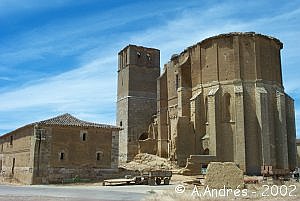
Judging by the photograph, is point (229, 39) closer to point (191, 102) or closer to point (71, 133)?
point (191, 102)

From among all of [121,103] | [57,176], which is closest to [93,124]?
[57,176]

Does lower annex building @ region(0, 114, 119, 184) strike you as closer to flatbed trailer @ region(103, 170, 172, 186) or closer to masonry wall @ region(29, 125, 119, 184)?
masonry wall @ region(29, 125, 119, 184)

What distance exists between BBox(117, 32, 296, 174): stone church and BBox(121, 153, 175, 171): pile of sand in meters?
1.22

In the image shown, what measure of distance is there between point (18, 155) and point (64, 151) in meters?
5.86

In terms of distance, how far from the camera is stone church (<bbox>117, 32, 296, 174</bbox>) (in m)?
35.9

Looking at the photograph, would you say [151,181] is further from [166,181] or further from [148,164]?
[148,164]

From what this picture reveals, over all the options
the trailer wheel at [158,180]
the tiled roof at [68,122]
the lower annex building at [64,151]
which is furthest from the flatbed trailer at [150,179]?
the tiled roof at [68,122]

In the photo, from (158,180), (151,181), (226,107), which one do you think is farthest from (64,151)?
(226,107)

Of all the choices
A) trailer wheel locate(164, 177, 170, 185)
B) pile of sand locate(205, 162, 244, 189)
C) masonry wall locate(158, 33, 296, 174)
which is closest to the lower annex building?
trailer wheel locate(164, 177, 170, 185)

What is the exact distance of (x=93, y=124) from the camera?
31078 millimetres

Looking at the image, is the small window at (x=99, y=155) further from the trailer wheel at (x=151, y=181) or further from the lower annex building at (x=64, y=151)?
the trailer wheel at (x=151, y=181)

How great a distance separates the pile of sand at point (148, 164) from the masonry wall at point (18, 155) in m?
9.59

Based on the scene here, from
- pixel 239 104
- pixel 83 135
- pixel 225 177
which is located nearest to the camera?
pixel 225 177

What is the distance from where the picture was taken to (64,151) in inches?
1141
